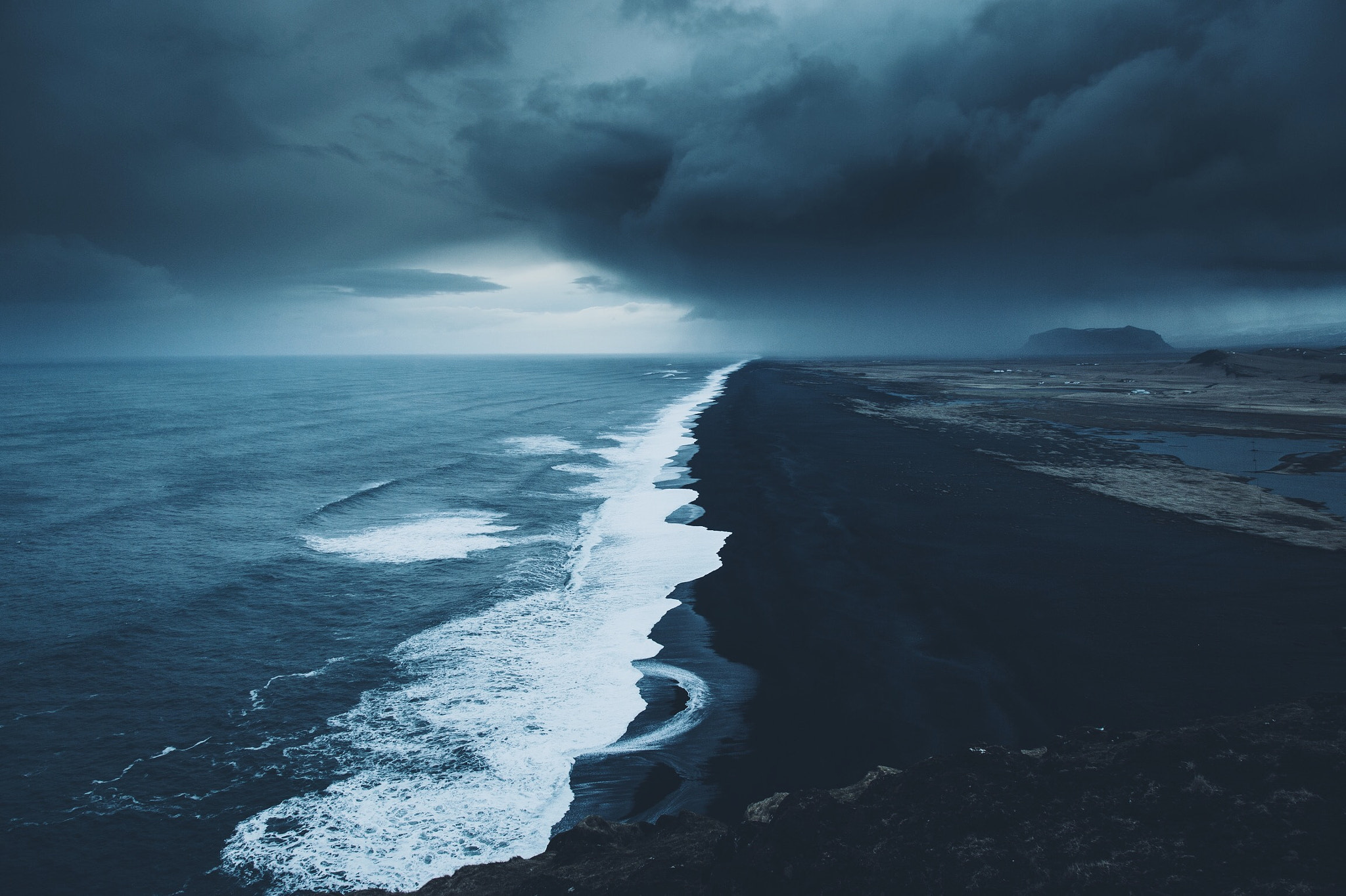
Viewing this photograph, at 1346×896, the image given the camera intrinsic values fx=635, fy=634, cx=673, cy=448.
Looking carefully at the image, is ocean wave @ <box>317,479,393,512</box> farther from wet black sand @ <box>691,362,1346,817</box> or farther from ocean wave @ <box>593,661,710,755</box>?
ocean wave @ <box>593,661,710,755</box>

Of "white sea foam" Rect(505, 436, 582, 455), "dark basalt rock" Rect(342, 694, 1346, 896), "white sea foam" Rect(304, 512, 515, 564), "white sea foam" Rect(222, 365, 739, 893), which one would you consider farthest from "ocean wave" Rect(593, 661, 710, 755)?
"white sea foam" Rect(505, 436, 582, 455)

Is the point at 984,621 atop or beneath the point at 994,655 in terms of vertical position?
atop

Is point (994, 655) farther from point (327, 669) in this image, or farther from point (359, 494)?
point (359, 494)

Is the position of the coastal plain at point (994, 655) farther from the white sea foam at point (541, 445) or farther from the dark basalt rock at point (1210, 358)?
the dark basalt rock at point (1210, 358)

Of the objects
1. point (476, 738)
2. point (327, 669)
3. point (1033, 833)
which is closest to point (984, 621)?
point (1033, 833)

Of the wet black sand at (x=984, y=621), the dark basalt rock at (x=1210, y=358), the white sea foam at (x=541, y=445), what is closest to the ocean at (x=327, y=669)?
the wet black sand at (x=984, y=621)
